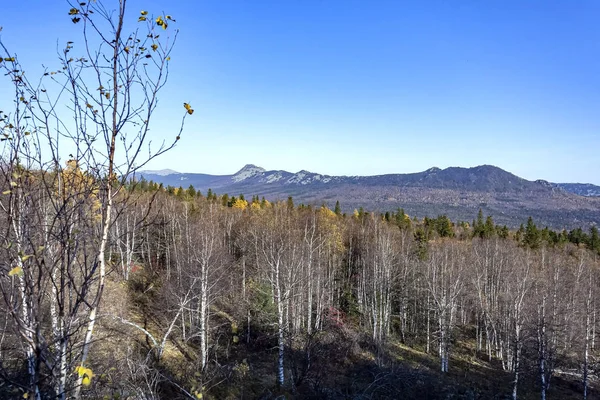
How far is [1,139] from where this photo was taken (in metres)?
3.21

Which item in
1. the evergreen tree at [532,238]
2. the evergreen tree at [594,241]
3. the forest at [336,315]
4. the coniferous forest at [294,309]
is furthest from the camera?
the evergreen tree at [594,241]

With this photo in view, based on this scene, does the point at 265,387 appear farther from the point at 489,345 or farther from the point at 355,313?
the point at 489,345

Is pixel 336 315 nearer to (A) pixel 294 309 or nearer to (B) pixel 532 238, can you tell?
(A) pixel 294 309

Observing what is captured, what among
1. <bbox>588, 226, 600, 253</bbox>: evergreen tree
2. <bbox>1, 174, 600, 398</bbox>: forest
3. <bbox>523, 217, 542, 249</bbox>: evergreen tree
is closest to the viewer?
<bbox>1, 174, 600, 398</bbox>: forest

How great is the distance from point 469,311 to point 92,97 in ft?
133

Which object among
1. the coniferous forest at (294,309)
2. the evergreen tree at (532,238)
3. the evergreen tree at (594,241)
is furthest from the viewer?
the evergreen tree at (594,241)

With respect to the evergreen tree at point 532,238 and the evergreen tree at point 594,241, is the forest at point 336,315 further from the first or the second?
the evergreen tree at point 594,241

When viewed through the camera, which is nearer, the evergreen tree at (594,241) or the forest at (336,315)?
the forest at (336,315)

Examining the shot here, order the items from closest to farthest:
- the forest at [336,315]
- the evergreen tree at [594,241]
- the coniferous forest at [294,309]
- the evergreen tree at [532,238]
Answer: the coniferous forest at [294,309] → the forest at [336,315] → the evergreen tree at [532,238] → the evergreen tree at [594,241]

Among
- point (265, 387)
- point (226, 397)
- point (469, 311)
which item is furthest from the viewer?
point (469, 311)

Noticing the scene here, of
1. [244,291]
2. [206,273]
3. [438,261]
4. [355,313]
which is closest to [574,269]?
[438,261]

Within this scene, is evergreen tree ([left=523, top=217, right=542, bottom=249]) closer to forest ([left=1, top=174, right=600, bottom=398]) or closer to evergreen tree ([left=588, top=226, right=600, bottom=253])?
forest ([left=1, top=174, right=600, bottom=398])

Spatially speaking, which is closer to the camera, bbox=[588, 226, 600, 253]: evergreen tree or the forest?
the forest

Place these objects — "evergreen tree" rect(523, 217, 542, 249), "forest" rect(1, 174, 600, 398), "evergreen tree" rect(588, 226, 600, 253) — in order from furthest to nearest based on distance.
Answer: "evergreen tree" rect(588, 226, 600, 253)
"evergreen tree" rect(523, 217, 542, 249)
"forest" rect(1, 174, 600, 398)
